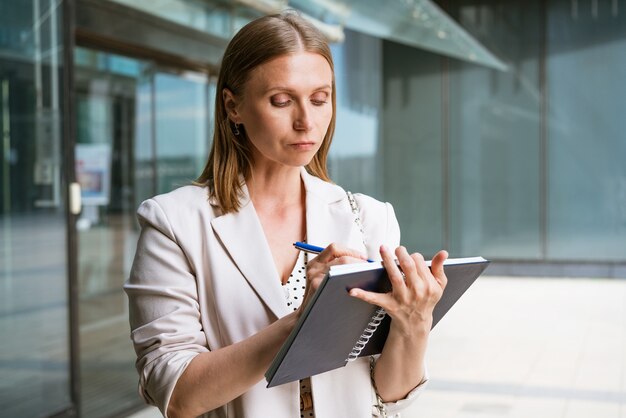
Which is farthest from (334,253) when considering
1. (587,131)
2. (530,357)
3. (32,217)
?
(587,131)

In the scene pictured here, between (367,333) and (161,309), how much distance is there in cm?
35

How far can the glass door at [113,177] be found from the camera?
17.9 feet

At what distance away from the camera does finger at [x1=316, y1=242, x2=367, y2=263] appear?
3.85 ft

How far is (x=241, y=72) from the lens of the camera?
1365mm

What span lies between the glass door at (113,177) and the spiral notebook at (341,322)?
13.5 ft

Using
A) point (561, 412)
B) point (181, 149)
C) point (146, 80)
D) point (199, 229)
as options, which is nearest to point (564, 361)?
point (561, 412)

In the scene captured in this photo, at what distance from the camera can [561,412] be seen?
5.20 meters

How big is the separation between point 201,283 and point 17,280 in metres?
3.22

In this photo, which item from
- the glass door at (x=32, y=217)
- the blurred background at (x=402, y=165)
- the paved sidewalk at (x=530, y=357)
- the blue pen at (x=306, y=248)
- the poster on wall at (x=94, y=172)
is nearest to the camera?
the blue pen at (x=306, y=248)

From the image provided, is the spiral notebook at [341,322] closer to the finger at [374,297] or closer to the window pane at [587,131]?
the finger at [374,297]

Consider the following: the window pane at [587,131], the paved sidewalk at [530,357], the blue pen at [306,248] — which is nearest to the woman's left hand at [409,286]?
the blue pen at [306,248]

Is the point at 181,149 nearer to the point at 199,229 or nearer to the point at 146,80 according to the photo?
the point at 146,80

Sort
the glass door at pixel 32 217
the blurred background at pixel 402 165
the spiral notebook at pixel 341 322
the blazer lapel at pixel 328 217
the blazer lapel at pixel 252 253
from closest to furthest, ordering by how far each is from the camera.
Answer: the spiral notebook at pixel 341 322 < the blazer lapel at pixel 252 253 < the blazer lapel at pixel 328 217 < the glass door at pixel 32 217 < the blurred background at pixel 402 165

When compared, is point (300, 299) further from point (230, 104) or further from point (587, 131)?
point (587, 131)
